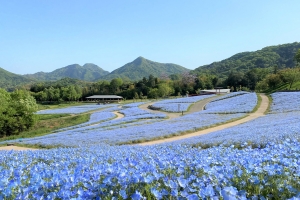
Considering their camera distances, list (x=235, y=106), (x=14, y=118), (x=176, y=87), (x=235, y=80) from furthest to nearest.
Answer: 1. (x=176, y=87)
2. (x=235, y=80)
3. (x=14, y=118)
4. (x=235, y=106)

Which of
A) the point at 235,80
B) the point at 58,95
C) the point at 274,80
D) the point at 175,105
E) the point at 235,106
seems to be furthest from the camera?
the point at 58,95

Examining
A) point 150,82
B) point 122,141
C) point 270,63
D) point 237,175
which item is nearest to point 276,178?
point 237,175

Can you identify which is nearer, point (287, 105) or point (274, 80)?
point (287, 105)

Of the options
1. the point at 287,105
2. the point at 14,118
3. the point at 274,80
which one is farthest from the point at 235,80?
the point at 14,118

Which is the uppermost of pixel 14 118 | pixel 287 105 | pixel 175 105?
pixel 14 118

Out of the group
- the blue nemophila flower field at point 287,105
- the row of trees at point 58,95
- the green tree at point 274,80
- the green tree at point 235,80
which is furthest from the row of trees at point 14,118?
the green tree at point 235,80

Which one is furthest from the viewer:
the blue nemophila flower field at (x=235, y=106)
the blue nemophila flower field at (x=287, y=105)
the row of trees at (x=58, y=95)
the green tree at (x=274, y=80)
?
the row of trees at (x=58, y=95)

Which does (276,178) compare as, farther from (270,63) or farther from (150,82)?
(270,63)

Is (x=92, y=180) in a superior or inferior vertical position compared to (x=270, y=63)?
inferior

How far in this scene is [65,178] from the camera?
3561 millimetres

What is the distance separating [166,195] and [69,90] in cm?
12607

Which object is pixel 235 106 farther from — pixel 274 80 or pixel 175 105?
pixel 274 80

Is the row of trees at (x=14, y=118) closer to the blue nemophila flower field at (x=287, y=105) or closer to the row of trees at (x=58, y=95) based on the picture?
the blue nemophila flower field at (x=287, y=105)

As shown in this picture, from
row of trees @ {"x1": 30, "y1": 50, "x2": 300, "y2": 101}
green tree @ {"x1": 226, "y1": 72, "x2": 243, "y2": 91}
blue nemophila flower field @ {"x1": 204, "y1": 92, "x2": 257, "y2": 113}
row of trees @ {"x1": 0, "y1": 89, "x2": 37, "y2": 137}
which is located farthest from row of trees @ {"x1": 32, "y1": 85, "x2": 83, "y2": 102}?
blue nemophila flower field @ {"x1": 204, "y1": 92, "x2": 257, "y2": 113}
